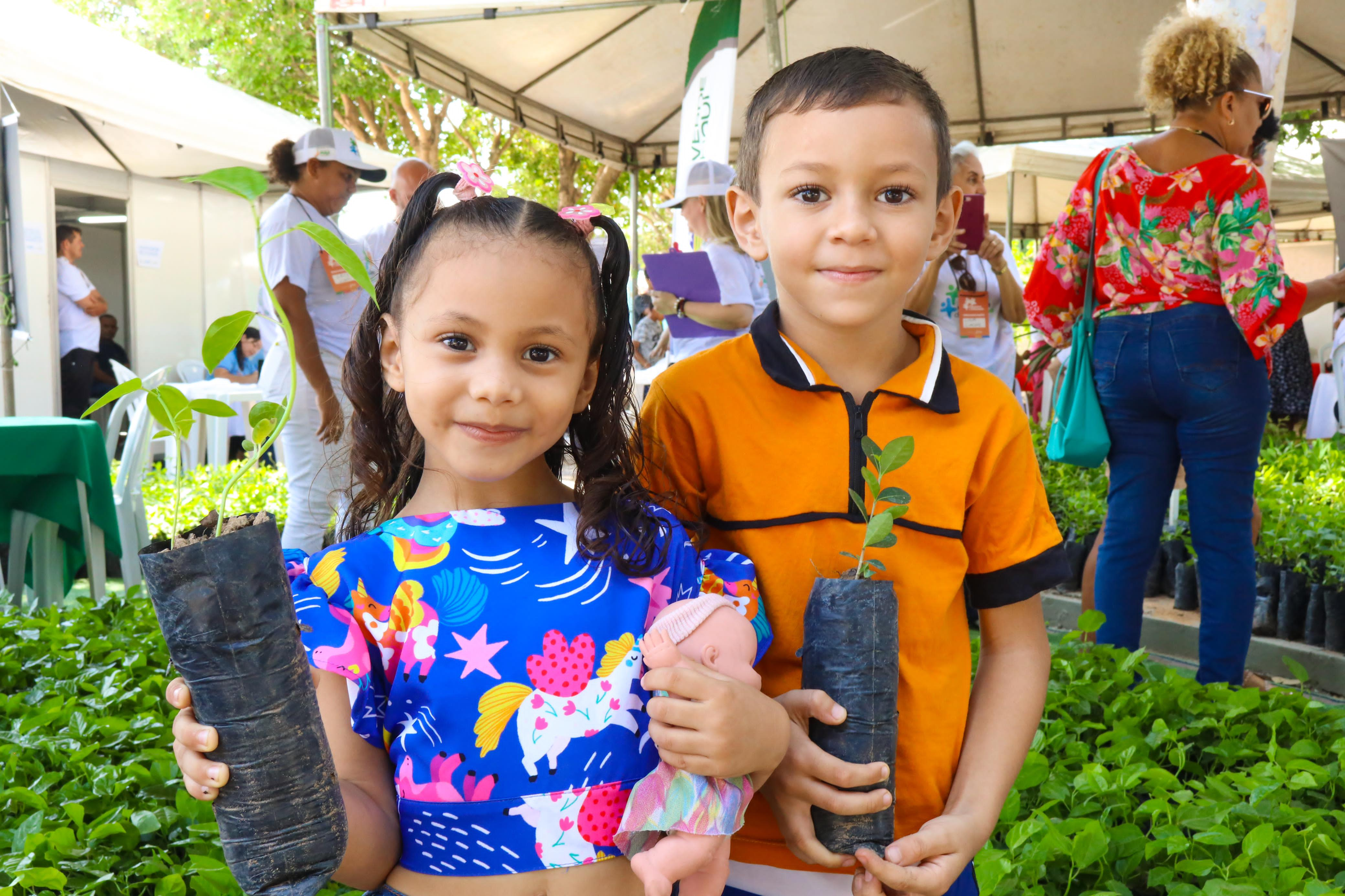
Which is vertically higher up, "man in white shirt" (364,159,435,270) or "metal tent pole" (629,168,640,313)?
"metal tent pole" (629,168,640,313)

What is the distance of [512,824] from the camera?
0.97 m

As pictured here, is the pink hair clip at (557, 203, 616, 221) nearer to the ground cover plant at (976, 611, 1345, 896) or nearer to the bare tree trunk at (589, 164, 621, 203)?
the ground cover plant at (976, 611, 1345, 896)

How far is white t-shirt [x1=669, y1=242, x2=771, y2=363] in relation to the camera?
4.07m

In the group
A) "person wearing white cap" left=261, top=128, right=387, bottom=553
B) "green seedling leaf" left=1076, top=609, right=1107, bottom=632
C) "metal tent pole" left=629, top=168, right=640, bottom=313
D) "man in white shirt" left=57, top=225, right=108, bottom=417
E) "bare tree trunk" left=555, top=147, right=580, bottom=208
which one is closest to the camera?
"green seedling leaf" left=1076, top=609, right=1107, bottom=632

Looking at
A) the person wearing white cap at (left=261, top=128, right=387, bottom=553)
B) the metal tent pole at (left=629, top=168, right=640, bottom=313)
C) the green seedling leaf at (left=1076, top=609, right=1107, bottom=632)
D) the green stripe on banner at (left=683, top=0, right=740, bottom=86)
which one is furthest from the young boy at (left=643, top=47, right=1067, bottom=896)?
the metal tent pole at (left=629, top=168, right=640, bottom=313)

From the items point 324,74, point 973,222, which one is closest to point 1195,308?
point 973,222

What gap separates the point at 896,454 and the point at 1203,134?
2.43m

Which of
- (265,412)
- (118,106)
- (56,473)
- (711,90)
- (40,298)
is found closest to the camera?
(265,412)

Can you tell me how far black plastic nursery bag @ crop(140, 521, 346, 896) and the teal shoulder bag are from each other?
101 inches

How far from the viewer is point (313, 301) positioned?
4.08m

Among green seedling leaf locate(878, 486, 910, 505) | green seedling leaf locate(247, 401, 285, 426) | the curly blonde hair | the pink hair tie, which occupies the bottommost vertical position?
green seedling leaf locate(878, 486, 910, 505)

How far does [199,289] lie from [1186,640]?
10.2 metres

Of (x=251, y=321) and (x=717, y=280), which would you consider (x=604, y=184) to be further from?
(x=251, y=321)

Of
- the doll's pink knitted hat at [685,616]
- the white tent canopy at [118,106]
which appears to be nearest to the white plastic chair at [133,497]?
the white tent canopy at [118,106]
